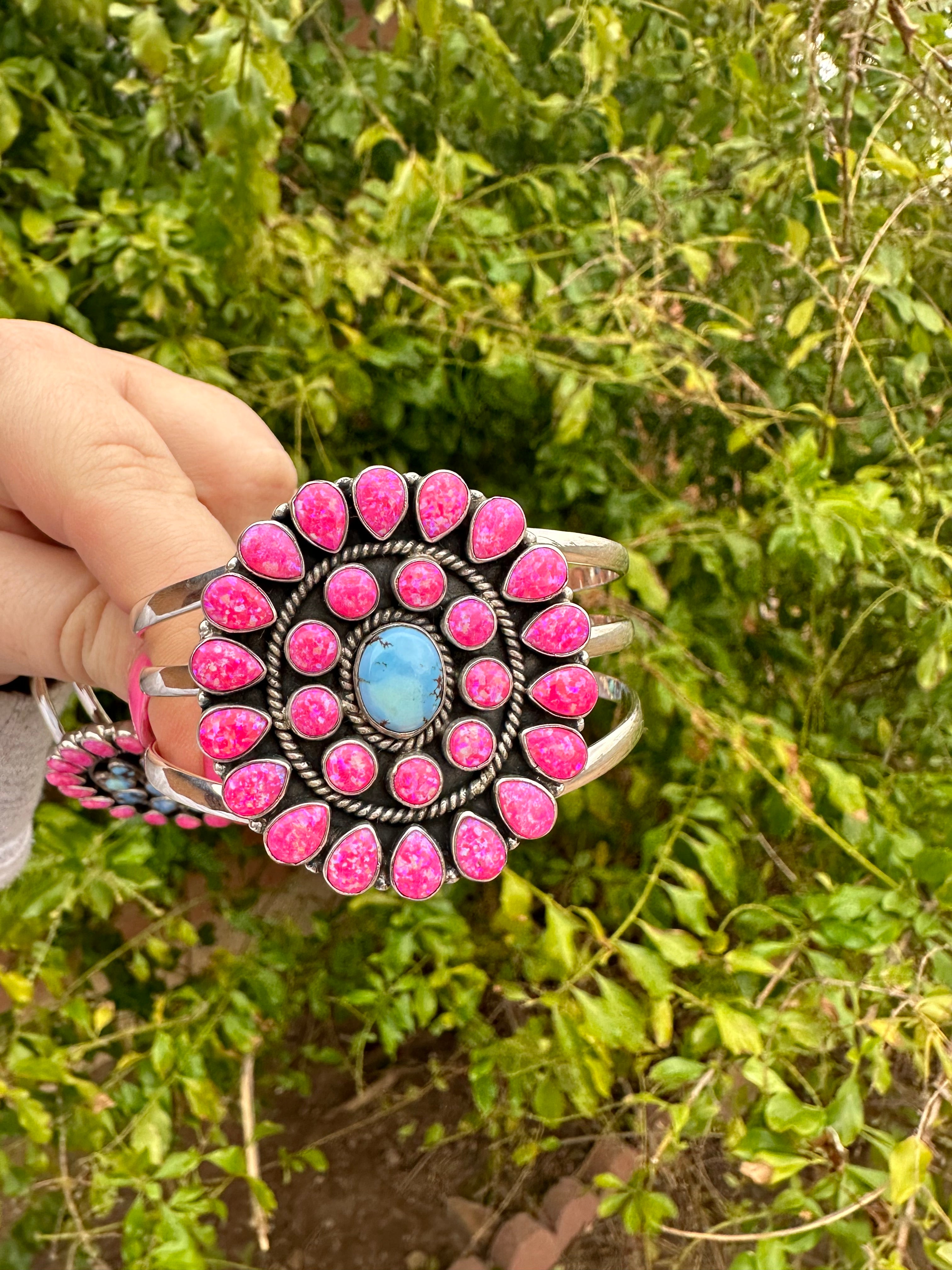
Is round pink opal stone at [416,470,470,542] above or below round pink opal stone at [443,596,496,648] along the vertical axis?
above

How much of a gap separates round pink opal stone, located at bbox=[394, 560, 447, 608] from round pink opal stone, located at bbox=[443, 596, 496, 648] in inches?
0.5

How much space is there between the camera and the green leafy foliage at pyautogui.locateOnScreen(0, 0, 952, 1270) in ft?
2.88

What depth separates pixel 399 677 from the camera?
20.4 inches

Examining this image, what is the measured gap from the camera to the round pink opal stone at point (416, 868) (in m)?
0.53

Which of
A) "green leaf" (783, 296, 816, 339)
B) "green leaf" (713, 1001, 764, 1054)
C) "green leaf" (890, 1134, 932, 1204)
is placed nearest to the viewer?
"green leaf" (890, 1134, 932, 1204)

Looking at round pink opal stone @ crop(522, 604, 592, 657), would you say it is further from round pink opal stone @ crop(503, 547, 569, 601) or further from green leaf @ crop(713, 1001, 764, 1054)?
green leaf @ crop(713, 1001, 764, 1054)

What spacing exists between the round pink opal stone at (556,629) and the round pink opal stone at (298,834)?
16 cm

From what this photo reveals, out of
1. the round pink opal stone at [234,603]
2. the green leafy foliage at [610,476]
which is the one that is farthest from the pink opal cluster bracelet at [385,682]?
the green leafy foliage at [610,476]

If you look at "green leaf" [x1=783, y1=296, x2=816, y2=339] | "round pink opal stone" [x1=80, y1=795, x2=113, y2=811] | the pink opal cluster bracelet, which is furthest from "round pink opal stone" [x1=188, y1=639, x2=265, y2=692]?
"green leaf" [x1=783, y1=296, x2=816, y2=339]

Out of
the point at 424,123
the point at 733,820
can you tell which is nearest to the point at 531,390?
the point at 424,123

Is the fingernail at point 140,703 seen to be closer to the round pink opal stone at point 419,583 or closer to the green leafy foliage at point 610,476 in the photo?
the round pink opal stone at point 419,583

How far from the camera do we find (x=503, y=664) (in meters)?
0.56

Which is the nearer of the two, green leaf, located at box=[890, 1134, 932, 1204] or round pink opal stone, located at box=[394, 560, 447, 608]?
round pink opal stone, located at box=[394, 560, 447, 608]

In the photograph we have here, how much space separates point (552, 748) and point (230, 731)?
0.64 ft
